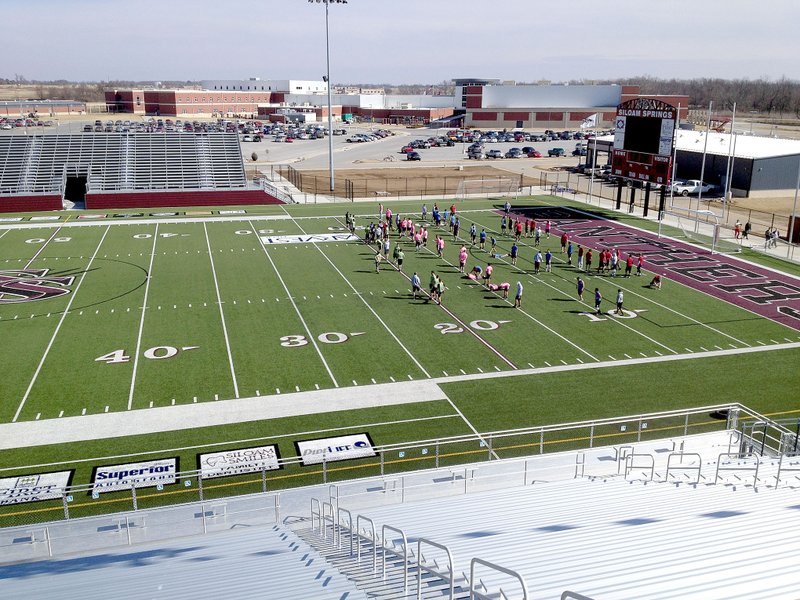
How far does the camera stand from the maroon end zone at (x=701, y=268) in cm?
2646

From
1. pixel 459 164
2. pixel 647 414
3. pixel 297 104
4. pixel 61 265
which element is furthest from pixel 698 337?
pixel 297 104

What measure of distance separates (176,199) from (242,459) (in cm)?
3526

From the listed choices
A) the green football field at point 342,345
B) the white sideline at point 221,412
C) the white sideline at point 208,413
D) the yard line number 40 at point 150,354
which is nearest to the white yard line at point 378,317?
the green football field at point 342,345

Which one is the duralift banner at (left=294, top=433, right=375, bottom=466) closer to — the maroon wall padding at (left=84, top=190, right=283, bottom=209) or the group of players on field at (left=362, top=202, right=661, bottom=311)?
the group of players on field at (left=362, top=202, right=661, bottom=311)

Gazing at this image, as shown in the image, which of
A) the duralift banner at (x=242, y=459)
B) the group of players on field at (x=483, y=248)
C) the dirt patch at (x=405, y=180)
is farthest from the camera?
the dirt patch at (x=405, y=180)

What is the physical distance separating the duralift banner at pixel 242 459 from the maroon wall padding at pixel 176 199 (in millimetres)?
34262

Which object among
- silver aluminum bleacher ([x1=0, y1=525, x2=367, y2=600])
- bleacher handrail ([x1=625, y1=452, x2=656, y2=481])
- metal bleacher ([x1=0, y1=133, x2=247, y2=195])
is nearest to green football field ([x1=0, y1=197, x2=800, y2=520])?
bleacher handrail ([x1=625, y1=452, x2=656, y2=481])

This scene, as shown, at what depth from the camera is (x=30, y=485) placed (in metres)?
14.1

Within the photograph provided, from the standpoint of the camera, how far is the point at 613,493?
1171 cm

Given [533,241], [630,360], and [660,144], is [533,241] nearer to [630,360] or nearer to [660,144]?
[660,144]

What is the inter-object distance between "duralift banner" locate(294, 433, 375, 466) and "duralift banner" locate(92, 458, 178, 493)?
2743 millimetres

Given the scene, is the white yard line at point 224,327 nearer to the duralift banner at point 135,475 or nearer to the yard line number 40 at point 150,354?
the yard line number 40 at point 150,354

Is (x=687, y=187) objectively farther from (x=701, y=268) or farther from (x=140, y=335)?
(x=140, y=335)

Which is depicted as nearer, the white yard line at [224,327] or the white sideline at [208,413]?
the white sideline at [208,413]
